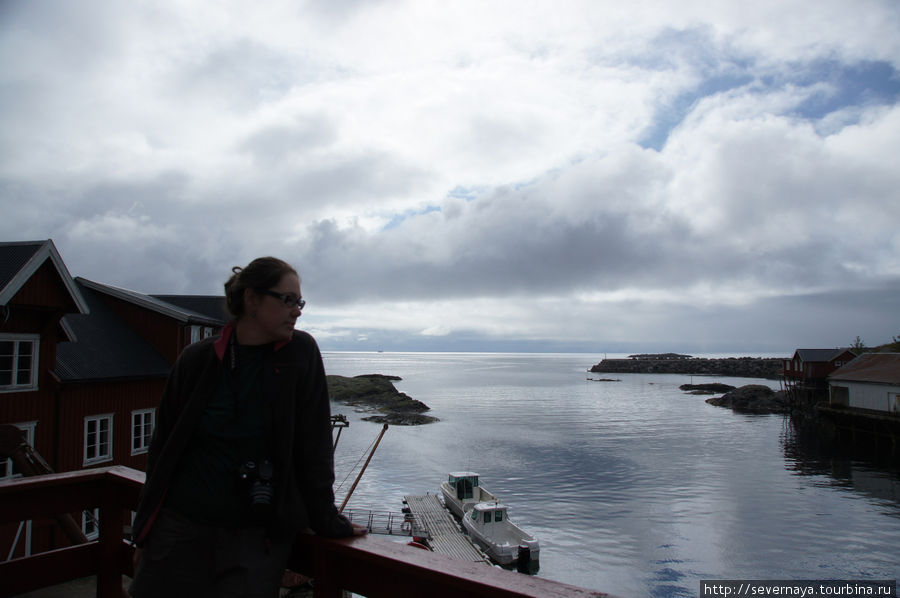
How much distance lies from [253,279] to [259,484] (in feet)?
3.30

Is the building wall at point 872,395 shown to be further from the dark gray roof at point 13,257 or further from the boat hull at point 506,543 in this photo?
the dark gray roof at point 13,257

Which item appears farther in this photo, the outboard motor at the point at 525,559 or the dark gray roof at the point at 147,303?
the outboard motor at the point at 525,559

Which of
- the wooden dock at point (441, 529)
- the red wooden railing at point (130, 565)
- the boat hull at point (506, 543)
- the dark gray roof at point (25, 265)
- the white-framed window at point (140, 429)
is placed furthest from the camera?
the wooden dock at point (441, 529)

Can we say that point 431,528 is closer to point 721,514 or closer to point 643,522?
point 643,522

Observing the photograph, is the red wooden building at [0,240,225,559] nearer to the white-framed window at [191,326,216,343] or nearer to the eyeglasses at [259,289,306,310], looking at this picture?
the white-framed window at [191,326,216,343]

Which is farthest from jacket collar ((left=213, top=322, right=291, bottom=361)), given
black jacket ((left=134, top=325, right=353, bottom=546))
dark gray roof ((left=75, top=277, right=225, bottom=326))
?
dark gray roof ((left=75, top=277, right=225, bottom=326))

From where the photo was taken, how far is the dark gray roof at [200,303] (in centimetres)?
2536

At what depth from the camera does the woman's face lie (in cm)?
270

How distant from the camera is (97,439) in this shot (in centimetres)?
1806

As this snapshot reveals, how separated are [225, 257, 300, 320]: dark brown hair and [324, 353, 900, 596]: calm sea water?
26.5 m

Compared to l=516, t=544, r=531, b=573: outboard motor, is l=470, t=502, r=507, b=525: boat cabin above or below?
above

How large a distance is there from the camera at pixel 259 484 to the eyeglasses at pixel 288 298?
30.4 inches

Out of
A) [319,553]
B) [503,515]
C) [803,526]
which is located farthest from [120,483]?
[803,526]

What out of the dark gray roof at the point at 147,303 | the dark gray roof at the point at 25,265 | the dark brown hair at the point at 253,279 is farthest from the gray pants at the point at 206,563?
the dark gray roof at the point at 147,303
